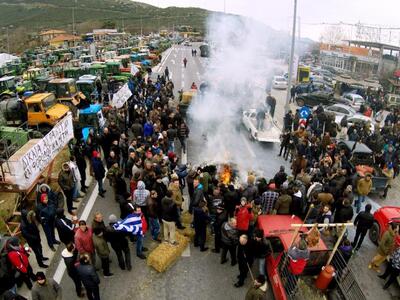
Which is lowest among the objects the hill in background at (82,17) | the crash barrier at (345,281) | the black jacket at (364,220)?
the crash barrier at (345,281)

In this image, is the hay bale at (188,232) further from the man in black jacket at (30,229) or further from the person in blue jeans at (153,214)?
the man in black jacket at (30,229)

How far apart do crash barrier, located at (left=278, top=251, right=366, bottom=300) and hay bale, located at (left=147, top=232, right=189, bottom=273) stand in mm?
2535

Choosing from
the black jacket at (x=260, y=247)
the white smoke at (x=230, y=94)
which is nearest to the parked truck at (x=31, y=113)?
the white smoke at (x=230, y=94)

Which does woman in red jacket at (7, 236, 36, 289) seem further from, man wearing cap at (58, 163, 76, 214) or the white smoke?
the white smoke

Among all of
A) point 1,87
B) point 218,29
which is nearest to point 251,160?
point 218,29

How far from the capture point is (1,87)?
22391mm

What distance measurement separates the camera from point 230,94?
69.3 feet

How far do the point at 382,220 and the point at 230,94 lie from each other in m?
13.2

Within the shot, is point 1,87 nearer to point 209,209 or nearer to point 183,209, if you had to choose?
point 183,209

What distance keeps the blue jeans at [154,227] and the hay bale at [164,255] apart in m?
0.52

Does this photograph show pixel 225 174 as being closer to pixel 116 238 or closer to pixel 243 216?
pixel 243 216

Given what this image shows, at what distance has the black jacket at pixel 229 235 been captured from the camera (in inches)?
302

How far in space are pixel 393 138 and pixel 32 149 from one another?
14639 millimetres

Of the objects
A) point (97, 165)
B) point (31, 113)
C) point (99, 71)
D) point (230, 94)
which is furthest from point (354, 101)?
point (31, 113)
